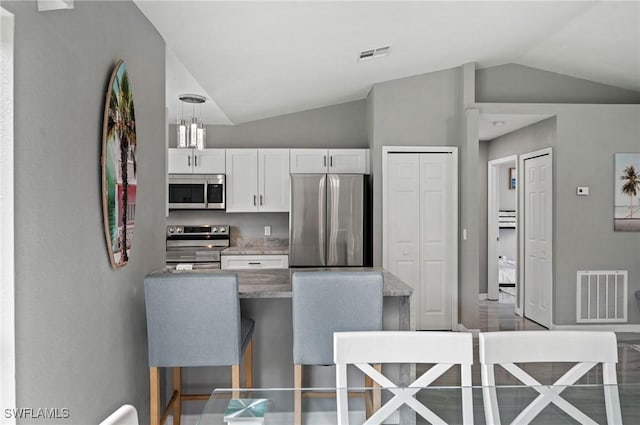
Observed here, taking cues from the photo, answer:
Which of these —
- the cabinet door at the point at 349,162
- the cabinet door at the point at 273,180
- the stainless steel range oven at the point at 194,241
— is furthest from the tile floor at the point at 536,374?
the stainless steel range oven at the point at 194,241

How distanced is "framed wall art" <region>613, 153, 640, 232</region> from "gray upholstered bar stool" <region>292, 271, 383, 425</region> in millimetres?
3903

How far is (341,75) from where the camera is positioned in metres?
4.27

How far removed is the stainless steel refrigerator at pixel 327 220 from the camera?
478 centimetres

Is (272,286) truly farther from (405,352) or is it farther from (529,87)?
(529,87)

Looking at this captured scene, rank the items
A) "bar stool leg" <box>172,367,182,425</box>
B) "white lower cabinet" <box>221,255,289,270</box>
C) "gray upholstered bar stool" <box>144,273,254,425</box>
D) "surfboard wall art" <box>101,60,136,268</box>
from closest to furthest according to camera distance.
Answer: "surfboard wall art" <box>101,60,136,268</box>
"gray upholstered bar stool" <box>144,273,254,425</box>
"bar stool leg" <box>172,367,182,425</box>
"white lower cabinet" <box>221,255,289,270</box>

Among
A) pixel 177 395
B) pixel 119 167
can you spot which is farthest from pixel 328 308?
pixel 119 167

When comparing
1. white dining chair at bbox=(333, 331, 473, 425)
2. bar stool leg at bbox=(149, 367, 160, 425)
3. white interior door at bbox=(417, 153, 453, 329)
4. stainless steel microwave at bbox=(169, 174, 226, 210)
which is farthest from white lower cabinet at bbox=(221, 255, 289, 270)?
white dining chair at bbox=(333, 331, 473, 425)

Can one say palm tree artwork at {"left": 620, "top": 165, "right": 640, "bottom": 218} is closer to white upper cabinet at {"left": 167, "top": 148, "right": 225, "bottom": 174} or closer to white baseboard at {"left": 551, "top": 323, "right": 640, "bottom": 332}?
white baseboard at {"left": 551, "top": 323, "right": 640, "bottom": 332}

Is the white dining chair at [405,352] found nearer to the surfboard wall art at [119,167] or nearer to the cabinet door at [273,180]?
the surfboard wall art at [119,167]

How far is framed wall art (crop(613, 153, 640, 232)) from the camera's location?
484 centimetres

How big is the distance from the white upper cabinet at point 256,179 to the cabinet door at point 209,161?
0.08 meters

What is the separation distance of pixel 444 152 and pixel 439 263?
120 centimetres

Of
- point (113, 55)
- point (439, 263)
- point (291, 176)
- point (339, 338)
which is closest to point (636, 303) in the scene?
point (439, 263)

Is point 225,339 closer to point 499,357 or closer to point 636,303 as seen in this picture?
point 499,357
